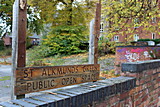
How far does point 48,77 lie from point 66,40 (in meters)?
17.8

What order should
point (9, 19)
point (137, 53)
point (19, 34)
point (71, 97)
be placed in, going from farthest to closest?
1. point (9, 19)
2. point (137, 53)
3. point (19, 34)
4. point (71, 97)

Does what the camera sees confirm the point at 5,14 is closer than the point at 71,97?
No

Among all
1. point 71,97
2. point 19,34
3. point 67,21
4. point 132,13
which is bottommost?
point 71,97

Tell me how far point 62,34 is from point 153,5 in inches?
456

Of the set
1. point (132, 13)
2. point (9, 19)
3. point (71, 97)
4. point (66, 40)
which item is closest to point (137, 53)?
point (132, 13)

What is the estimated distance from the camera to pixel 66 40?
65.6 ft

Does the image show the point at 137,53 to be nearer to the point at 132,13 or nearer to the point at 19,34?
the point at 132,13

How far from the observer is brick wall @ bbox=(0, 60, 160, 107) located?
1.92m

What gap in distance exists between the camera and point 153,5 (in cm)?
976

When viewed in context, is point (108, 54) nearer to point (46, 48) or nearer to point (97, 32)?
point (46, 48)

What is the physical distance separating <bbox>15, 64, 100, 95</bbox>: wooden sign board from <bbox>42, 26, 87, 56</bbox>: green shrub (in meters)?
16.3

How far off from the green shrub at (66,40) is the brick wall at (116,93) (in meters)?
15.6

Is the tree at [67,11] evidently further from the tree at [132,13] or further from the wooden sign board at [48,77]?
the wooden sign board at [48,77]

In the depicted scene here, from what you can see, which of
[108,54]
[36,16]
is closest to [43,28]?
[36,16]
